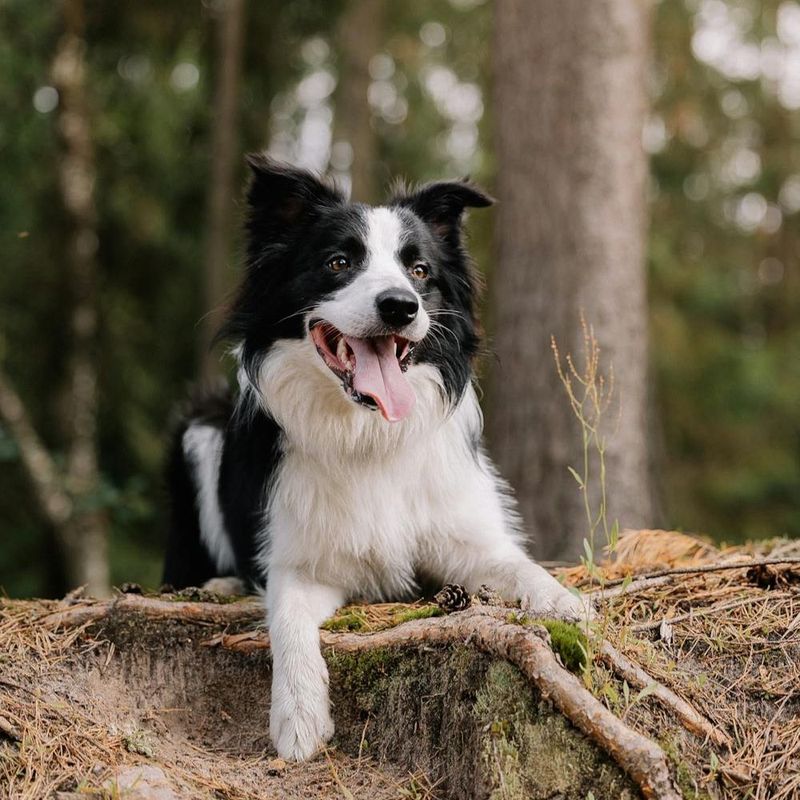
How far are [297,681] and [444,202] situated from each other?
6.80 ft

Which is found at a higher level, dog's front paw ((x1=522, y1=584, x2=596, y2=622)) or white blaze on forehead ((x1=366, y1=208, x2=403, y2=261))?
white blaze on forehead ((x1=366, y1=208, x2=403, y2=261))

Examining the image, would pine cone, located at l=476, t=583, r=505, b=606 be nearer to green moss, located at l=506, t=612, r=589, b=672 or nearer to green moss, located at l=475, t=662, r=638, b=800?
green moss, located at l=506, t=612, r=589, b=672

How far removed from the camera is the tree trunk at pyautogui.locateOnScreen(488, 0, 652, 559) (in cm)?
519

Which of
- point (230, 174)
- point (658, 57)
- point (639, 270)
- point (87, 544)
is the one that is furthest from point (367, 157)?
point (639, 270)

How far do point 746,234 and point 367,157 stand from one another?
25.9 ft

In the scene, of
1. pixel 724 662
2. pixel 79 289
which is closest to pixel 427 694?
pixel 724 662

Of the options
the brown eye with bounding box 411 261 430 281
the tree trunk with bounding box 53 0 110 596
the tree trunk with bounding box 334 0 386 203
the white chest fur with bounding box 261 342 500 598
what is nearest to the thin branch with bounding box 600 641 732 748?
the white chest fur with bounding box 261 342 500 598

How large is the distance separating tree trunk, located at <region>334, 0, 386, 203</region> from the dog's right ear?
747 cm

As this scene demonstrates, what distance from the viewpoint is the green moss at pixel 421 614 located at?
282 centimetres

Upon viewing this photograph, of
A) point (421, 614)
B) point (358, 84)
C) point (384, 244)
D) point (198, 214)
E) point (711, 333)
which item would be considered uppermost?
point (358, 84)

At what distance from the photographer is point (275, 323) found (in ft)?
11.8

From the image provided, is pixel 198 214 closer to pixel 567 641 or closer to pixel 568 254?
pixel 568 254

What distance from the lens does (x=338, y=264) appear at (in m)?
3.52

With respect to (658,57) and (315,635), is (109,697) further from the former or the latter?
(658,57)
